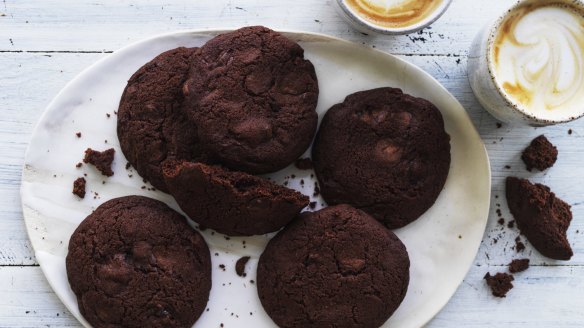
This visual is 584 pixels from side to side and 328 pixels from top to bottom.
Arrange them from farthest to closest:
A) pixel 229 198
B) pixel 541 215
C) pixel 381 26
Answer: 1. pixel 541 215
2. pixel 381 26
3. pixel 229 198

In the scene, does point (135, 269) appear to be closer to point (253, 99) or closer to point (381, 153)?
point (253, 99)

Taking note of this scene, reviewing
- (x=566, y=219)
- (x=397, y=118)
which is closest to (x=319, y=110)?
(x=397, y=118)

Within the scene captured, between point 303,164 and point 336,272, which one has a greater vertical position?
point 303,164

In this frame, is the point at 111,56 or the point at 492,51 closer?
the point at 492,51

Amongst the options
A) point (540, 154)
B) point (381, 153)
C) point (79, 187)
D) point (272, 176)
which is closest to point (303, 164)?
point (272, 176)

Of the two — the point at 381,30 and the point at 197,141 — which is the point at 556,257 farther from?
the point at 197,141

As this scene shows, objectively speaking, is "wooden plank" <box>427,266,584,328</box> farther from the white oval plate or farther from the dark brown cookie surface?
the dark brown cookie surface
